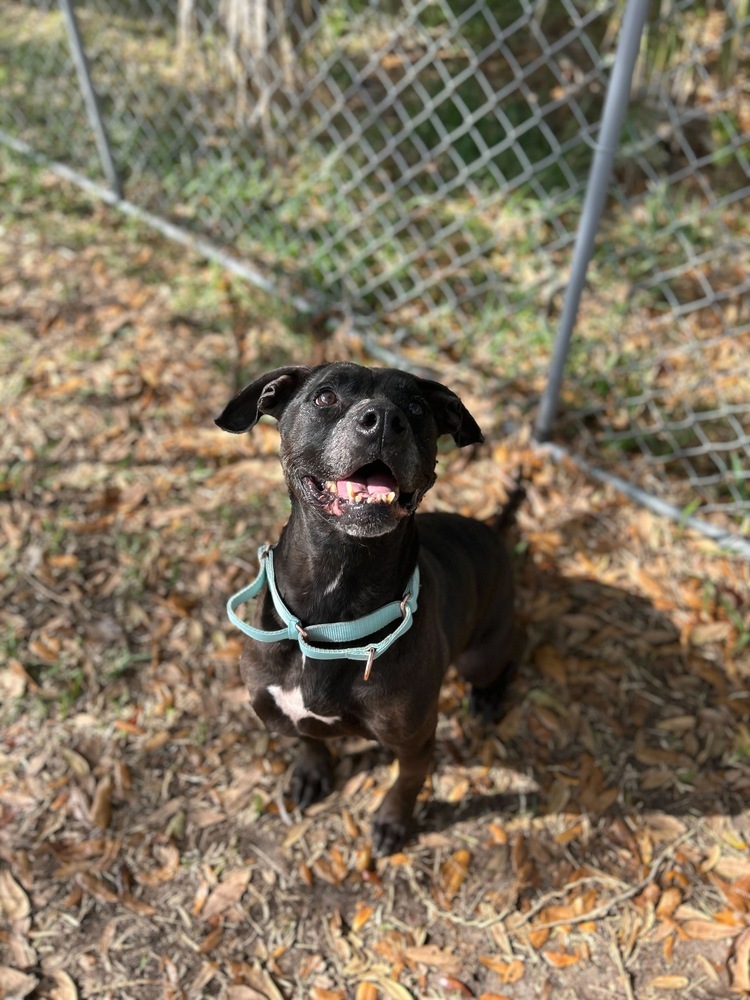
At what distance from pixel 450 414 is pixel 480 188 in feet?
11.3

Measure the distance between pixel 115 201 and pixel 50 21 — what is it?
2.44 meters

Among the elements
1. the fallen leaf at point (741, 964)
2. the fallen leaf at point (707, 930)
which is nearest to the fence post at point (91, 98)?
the fallen leaf at point (707, 930)

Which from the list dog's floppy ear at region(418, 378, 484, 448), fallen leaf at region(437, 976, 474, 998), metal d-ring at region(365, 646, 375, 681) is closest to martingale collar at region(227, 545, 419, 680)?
metal d-ring at region(365, 646, 375, 681)

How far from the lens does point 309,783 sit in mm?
2777

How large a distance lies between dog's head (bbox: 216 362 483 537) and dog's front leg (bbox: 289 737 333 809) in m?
1.20

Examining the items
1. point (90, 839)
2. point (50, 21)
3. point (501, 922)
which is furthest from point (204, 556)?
point (50, 21)

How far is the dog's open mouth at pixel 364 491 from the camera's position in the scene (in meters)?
1.82

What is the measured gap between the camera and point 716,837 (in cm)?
273

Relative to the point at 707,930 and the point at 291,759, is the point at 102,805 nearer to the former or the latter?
the point at 291,759

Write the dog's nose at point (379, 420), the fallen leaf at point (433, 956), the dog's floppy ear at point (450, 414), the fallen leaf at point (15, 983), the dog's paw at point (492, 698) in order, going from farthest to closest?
the dog's paw at point (492, 698), the fallen leaf at point (433, 956), the fallen leaf at point (15, 983), the dog's floppy ear at point (450, 414), the dog's nose at point (379, 420)

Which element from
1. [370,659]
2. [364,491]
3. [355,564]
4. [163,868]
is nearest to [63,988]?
[163,868]

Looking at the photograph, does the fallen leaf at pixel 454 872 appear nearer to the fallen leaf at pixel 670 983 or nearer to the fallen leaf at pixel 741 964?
the fallen leaf at pixel 670 983

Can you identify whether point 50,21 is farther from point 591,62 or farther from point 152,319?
point 591,62

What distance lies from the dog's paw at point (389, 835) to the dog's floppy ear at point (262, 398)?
1.44 metres
